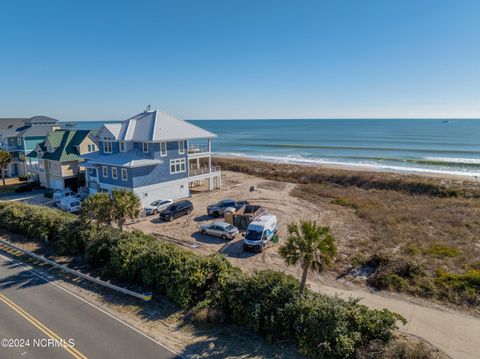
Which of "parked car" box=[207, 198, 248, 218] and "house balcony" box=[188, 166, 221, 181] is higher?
"house balcony" box=[188, 166, 221, 181]

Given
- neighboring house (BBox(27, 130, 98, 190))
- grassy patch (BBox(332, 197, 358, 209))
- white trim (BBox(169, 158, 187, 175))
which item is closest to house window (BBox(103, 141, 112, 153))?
neighboring house (BBox(27, 130, 98, 190))

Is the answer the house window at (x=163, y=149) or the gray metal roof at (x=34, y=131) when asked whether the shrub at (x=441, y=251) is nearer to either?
the house window at (x=163, y=149)

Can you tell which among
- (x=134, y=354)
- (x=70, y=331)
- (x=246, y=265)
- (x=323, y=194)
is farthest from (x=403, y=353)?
(x=323, y=194)

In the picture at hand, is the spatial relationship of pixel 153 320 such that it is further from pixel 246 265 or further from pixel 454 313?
pixel 454 313

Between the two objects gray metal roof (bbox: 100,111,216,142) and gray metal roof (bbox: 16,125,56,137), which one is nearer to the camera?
gray metal roof (bbox: 100,111,216,142)

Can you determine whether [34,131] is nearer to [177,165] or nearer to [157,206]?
[177,165]

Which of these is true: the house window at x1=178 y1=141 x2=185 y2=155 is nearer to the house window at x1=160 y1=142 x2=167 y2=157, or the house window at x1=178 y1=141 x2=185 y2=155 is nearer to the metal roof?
the house window at x1=160 y1=142 x2=167 y2=157

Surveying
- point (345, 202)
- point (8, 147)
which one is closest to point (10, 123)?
point (8, 147)
